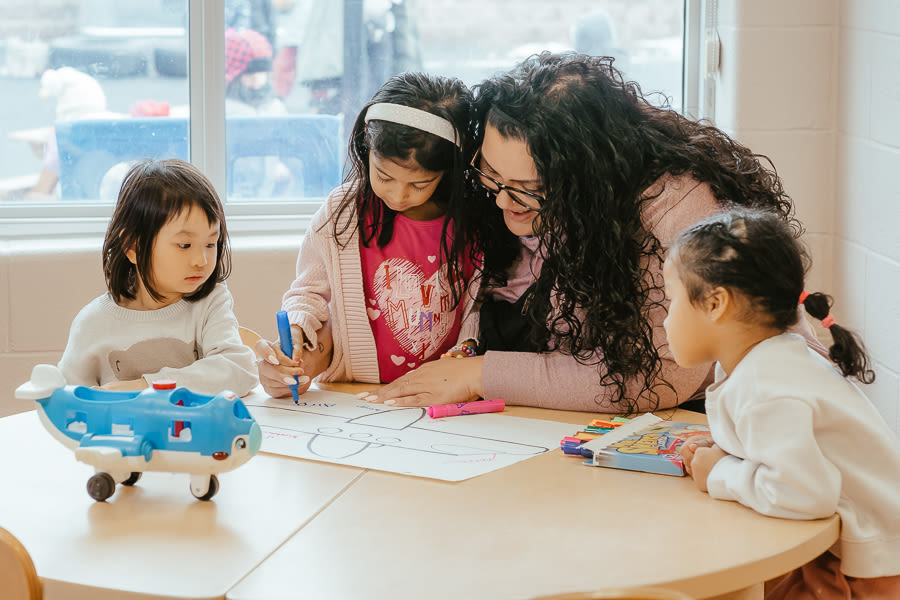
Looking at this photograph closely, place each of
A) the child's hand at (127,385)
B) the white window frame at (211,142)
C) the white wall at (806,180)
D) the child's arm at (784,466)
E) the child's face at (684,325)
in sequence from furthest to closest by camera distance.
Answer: the white window frame at (211,142) → the white wall at (806,180) → the child's hand at (127,385) → the child's face at (684,325) → the child's arm at (784,466)

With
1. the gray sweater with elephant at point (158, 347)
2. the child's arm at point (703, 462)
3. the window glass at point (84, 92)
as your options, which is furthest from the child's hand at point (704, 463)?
the window glass at point (84, 92)

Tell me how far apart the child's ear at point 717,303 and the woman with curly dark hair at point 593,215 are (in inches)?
12.8

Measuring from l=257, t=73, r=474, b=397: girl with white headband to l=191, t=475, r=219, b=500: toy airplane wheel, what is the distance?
1.56 ft

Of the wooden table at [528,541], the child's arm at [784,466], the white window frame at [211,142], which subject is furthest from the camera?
the white window frame at [211,142]

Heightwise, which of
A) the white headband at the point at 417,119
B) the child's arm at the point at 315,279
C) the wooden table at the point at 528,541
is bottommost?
the wooden table at the point at 528,541

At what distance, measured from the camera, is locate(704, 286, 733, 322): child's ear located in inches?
45.4

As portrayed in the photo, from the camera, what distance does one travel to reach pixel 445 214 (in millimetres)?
1775

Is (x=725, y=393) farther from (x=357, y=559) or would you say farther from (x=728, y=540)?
(x=357, y=559)

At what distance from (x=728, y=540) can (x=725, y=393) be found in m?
0.19

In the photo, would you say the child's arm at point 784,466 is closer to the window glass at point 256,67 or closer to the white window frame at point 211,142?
the white window frame at point 211,142

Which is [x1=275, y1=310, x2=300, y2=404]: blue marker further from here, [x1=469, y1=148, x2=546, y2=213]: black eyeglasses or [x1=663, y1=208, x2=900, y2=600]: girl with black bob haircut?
[x1=663, y1=208, x2=900, y2=600]: girl with black bob haircut

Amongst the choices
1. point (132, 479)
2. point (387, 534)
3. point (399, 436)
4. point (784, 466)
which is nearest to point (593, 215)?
point (399, 436)

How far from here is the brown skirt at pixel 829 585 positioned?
3.72ft

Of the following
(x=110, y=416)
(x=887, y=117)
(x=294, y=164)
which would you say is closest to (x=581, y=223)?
(x=110, y=416)
